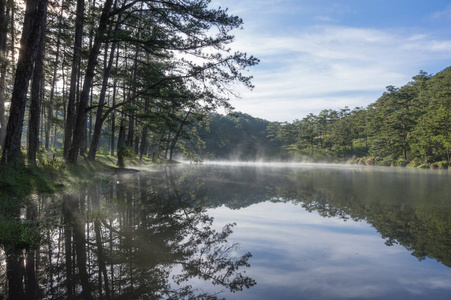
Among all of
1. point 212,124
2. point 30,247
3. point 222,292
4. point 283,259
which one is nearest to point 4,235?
point 30,247

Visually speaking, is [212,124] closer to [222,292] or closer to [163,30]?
[163,30]

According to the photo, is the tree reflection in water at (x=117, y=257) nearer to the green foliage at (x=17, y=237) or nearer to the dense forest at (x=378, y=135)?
the green foliage at (x=17, y=237)

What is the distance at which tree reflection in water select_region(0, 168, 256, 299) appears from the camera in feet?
8.84

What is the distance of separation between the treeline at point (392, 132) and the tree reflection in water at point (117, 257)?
43.0 m

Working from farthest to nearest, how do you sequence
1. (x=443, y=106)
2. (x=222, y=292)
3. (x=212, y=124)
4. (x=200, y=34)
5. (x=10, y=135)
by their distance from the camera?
(x=212, y=124), (x=443, y=106), (x=200, y=34), (x=10, y=135), (x=222, y=292)

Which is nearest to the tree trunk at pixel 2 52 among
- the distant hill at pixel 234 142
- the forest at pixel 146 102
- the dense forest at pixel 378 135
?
the forest at pixel 146 102

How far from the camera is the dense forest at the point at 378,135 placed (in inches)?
1578

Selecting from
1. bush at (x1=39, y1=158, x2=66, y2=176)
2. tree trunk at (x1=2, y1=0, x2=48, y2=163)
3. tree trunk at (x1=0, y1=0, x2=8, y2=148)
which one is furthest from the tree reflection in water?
tree trunk at (x1=0, y1=0, x2=8, y2=148)

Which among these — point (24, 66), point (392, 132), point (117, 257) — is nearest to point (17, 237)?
point (117, 257)

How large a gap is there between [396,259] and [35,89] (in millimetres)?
12439

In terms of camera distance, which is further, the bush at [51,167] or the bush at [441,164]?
the bush at [441,164]

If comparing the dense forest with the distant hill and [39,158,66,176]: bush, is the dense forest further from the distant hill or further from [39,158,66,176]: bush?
[39,158,66,176]: bush

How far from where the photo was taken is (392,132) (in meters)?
47.4

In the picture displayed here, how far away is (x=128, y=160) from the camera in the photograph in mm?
24953
